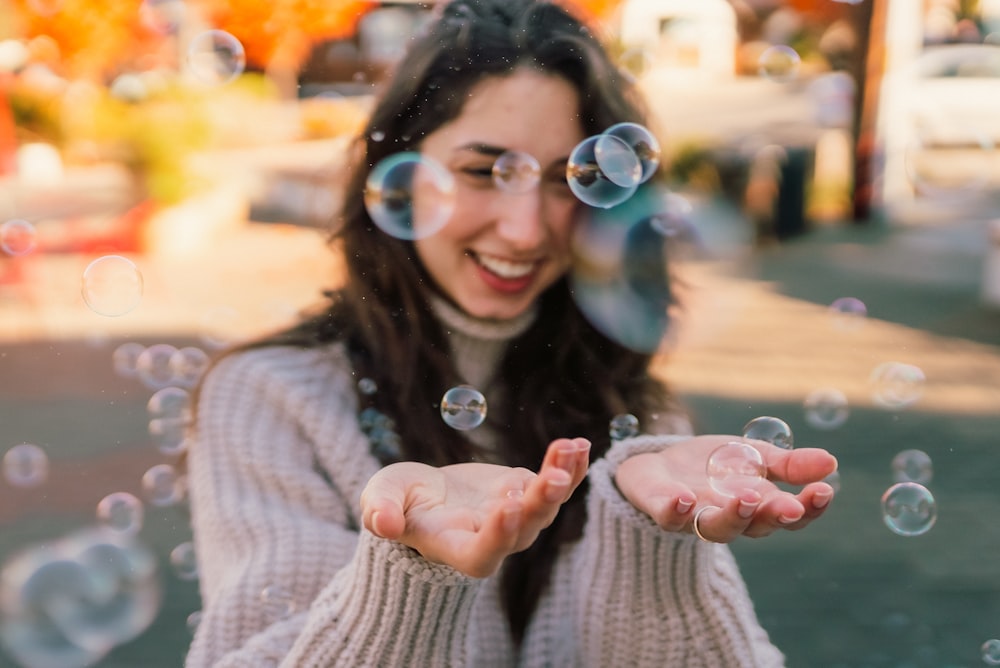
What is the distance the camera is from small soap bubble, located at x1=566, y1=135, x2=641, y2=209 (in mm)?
1681

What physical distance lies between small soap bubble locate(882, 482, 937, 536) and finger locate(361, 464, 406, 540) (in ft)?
3.82

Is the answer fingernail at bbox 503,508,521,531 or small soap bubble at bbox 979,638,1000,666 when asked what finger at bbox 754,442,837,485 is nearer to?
fingernail at bbox 503,508,521,531

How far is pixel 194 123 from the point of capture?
9.02 m

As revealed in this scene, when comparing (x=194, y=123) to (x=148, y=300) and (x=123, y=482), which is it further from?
(x=123, y=482)

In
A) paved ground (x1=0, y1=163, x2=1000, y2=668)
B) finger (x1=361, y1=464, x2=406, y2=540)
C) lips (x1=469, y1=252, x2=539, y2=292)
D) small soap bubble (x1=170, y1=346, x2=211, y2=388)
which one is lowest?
paved ground (x1=0, y1=163, x2=1000, y2=668)

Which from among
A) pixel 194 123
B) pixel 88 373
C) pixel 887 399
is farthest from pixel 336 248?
pixel 194 123

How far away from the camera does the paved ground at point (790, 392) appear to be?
3.25 m

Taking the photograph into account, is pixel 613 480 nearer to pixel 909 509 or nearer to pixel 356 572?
pixel 356 572

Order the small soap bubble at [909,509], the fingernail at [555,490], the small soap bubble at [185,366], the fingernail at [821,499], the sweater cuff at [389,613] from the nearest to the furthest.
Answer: the fingernail at [555,490], the fingernail at [821,499], the sweater cuff at [389,613], the small soap bubble at [909,509], the small soap bubble at [185,366]

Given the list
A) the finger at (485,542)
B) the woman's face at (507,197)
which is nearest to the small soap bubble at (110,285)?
the woman's face at (507,197)

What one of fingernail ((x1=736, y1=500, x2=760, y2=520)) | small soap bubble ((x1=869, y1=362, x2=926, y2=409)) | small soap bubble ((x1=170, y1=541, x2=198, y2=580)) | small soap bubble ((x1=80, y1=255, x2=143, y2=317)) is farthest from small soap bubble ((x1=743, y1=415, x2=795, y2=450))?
small soap bubble ((x1=80, y1=255, x2=143, y2=317))

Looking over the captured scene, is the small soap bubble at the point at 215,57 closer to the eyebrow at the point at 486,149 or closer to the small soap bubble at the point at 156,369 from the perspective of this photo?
the small soap bubble at the point at 156,369

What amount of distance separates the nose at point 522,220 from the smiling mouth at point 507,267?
41mm

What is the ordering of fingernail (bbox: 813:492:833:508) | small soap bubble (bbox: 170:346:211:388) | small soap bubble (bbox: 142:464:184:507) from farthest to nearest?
1. small soap bubble (bbox: 170:346:211:388)
2. small soap bubble (bbox: 142:464:184:507)
3. fingernail (bbox: 813:492:833:508)
